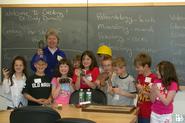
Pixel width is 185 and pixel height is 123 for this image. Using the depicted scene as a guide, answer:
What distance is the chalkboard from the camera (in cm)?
497

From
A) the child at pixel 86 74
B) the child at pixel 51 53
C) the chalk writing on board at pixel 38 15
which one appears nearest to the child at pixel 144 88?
the child at pixel 86 74

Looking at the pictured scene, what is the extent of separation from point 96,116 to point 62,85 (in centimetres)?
117

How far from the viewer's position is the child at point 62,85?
13.4 ft

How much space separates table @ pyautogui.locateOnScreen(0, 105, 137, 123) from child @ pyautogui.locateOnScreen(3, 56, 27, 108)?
0.93 m

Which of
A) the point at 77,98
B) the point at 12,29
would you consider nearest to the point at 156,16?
the point at 77,98

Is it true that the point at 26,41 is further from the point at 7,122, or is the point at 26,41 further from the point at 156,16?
the point at 7,122

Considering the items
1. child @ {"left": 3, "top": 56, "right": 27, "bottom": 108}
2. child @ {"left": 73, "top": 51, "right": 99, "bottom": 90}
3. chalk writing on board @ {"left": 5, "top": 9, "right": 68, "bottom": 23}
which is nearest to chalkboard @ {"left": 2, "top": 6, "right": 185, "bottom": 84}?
chalk writing on board @ {"left": 5, "top": 9, "right": 68, "bottom": 23}

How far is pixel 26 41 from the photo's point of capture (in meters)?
5.57

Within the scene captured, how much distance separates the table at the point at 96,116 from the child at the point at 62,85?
63 centimetres

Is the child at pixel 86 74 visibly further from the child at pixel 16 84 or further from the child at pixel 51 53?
the child at pixel 16 84

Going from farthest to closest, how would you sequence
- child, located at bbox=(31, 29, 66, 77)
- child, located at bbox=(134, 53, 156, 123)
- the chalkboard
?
the chalkboard
child, located at bbox=(31, 29, 66, 77)
child, located at bbox=(134, 53, 156, 123)

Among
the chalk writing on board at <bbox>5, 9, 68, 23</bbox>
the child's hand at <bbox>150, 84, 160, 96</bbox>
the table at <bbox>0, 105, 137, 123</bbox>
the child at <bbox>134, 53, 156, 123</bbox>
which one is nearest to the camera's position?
the table at <bbox>0, 105, 137, 123</bbox>

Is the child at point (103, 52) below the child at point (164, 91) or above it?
above

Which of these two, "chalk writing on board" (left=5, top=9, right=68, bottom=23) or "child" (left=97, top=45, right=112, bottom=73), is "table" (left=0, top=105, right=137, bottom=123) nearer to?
"child" (left=97, top=45, right=112, bottom=73)
